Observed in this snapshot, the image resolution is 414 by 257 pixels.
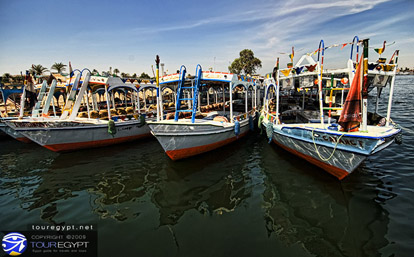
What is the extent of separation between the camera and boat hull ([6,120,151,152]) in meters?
10.6

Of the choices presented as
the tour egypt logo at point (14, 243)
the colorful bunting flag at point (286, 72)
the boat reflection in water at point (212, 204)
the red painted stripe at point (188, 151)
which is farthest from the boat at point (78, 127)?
the colorful bunting flag at point (286, 72)

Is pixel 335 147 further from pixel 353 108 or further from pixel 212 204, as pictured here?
pixel 212 204

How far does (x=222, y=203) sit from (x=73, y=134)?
9.87 meters

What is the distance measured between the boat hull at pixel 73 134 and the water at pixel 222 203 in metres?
1.16

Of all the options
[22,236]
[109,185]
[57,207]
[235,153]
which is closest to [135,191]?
[109,185]

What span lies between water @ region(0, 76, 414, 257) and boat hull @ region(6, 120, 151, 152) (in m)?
1.16

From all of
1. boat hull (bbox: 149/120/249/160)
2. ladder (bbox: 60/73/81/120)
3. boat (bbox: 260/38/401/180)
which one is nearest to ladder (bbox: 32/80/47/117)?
ladder (bbox: 60/73/81/120)

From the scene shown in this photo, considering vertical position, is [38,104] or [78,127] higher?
[38,104]

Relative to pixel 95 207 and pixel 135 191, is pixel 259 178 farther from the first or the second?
pixel 95 207

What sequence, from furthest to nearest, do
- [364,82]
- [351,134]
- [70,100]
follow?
[70,100], [364,82], [351,134]

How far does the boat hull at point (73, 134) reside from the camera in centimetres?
1064

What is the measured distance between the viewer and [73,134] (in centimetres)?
1132

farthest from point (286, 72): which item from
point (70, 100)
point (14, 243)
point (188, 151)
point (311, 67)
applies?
point (70, 100)

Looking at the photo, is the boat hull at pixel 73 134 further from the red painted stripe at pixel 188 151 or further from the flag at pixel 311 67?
the flag at pixel 311 67
